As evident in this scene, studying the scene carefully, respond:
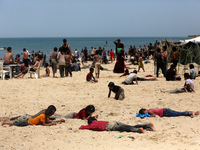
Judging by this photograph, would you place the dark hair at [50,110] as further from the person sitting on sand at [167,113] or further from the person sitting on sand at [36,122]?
the person sitting on sand at [167,113]

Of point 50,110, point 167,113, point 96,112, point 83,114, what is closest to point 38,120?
point 50,110

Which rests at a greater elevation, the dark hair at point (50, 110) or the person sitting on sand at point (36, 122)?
the dark hair at point (50, 110)

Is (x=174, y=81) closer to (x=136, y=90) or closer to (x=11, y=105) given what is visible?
(x=136, y=90)

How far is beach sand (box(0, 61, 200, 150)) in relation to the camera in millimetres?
5047

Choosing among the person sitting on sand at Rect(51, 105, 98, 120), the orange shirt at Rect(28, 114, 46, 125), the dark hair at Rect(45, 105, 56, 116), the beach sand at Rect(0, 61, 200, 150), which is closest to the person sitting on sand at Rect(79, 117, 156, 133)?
the beach sand at Rect(0, 61, 200, 150)

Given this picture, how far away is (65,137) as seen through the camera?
552cm

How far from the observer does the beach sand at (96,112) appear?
5.05 meters

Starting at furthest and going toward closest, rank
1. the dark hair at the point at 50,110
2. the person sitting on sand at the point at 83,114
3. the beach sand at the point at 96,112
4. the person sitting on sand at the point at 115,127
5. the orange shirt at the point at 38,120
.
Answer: the person sitting on sand at the point at 83,114 → the orange shirt at the point at 38,120 → the dark hair at the point at 50,110 → the person sitting on sand at the point at 115,127 → the beach sand at the point at 96,112

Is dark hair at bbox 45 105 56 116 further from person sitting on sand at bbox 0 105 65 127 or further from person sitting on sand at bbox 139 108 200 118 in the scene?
person sitting on sand at bbox 139 108 200 118

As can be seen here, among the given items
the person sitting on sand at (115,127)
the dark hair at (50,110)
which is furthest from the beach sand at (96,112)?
the dark hair at (50,110)

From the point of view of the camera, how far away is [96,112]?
7516mm

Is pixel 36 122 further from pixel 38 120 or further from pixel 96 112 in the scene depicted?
pixel 96 112

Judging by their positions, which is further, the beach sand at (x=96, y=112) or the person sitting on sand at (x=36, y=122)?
the person sitting on sand at (x=36, y=122)

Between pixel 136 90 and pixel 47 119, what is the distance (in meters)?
4.73
